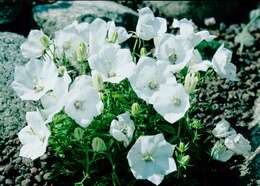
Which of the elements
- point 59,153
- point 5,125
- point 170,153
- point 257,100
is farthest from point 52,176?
point 257,100

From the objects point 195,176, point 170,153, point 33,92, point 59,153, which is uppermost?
point 33,92

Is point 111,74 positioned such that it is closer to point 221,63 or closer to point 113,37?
point 113,37

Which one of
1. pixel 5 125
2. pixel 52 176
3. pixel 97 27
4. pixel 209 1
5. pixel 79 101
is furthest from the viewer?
pixel 209 1

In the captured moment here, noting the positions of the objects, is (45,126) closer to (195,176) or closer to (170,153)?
(170,153)

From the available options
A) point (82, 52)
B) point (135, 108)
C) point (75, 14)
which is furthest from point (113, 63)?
point (75, 14)

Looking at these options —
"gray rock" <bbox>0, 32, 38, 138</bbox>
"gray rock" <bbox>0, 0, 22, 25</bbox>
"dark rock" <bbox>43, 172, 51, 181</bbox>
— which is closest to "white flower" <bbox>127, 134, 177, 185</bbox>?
"dark rock" <bbox>43, 172, 51, 181</bbox>

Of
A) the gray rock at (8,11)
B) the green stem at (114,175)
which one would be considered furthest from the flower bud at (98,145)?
the gray rock at (8,11)
